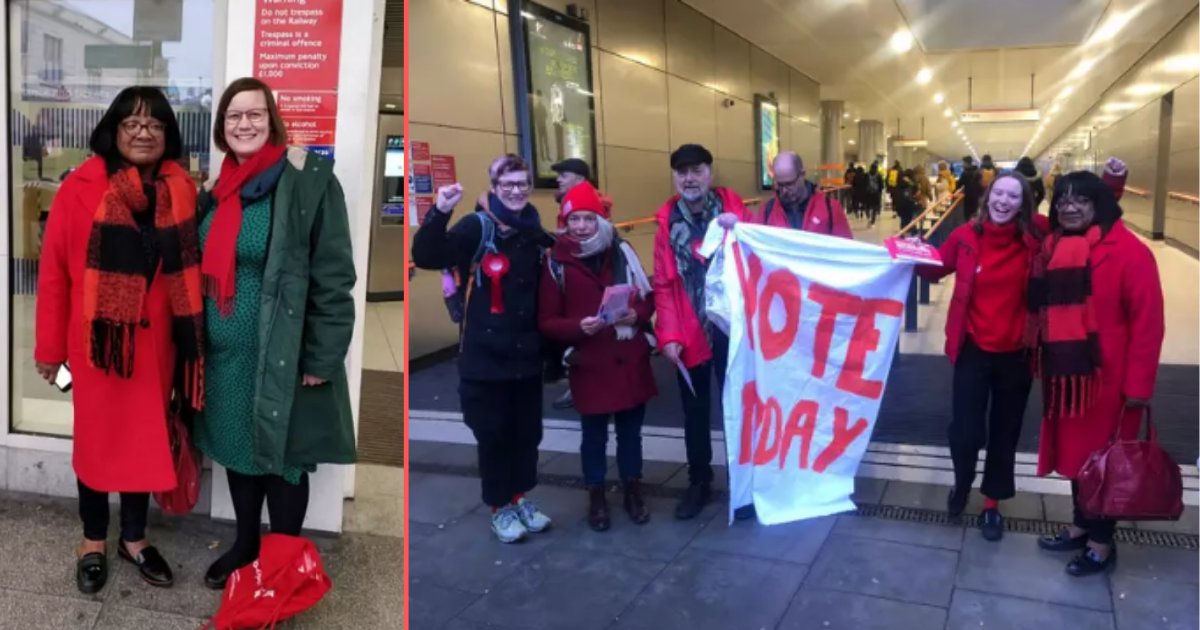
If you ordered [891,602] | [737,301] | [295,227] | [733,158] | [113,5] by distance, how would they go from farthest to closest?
[733,158] < [113,5] < [737,301] < [295,227] < [891,602]

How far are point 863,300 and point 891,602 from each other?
0.90 meters

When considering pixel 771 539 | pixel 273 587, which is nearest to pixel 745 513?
pixel 771 539

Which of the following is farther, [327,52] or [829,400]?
[327,52]

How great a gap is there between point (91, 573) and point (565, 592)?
4.92 ft

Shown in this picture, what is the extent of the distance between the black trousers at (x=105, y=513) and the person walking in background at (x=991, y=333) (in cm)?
257

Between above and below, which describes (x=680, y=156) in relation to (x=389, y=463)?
above

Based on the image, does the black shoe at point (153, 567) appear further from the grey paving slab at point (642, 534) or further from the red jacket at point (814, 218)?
the red jacket at point (814, 218)

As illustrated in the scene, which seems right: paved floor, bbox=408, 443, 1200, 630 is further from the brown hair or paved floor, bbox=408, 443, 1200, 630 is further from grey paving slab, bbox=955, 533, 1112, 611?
the brown hair

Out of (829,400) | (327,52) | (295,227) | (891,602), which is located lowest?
(891,602)

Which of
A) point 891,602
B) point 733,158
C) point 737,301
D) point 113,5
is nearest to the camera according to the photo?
point 891,602

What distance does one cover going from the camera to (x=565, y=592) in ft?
7.87

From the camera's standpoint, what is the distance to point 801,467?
9.00ft

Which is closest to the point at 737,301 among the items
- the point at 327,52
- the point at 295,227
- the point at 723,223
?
the point at 723,223

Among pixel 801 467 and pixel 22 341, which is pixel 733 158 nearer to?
pixel 801 467
